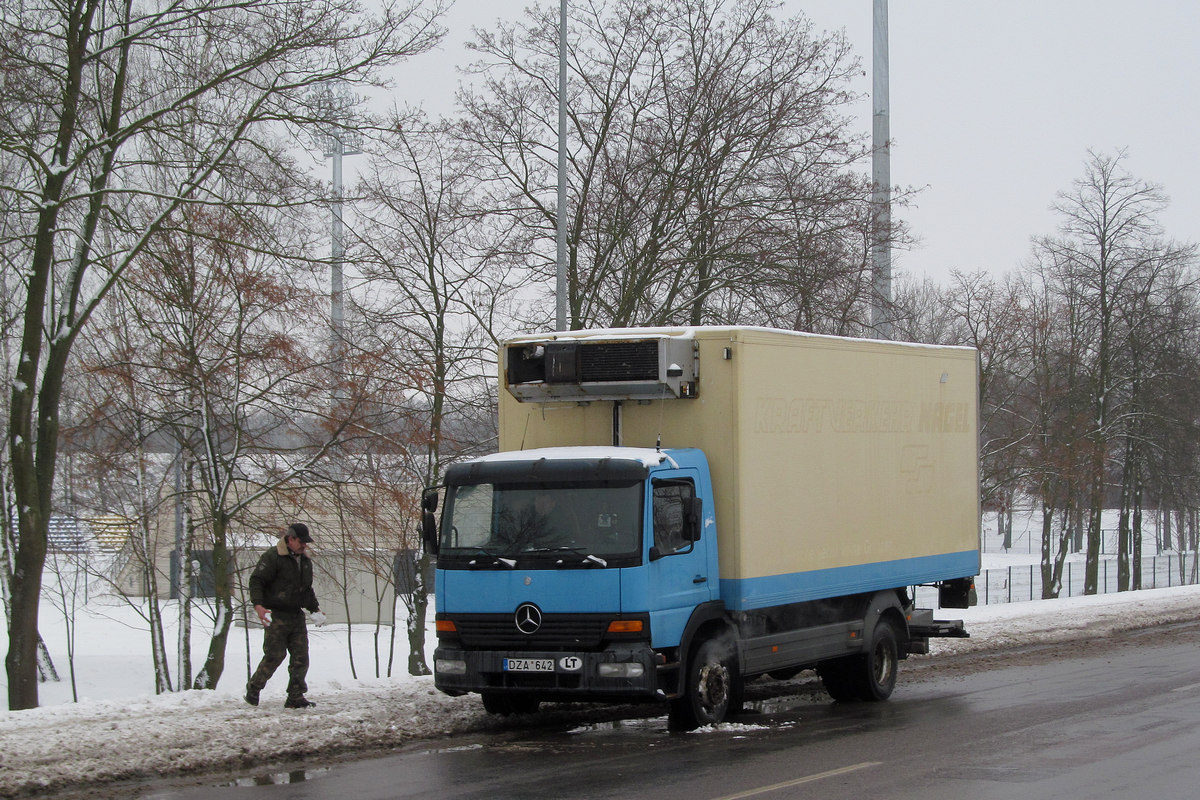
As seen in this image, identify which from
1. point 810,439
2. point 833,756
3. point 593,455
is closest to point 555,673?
point 593,455

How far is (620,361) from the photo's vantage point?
35.2 feet

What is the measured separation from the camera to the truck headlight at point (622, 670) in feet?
31.7

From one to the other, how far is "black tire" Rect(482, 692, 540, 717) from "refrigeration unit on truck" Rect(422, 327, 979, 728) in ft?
0.07

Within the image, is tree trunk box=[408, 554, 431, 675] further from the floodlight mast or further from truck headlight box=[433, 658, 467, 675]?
truck headlight box=[433, 658, 467, 675]

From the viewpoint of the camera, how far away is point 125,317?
18750mm

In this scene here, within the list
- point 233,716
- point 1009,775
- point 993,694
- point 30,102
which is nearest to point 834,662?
point 993,694

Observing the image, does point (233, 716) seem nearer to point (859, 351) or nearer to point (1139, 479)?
point (859, 351)

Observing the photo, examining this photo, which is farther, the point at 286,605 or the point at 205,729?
the point at 286,605

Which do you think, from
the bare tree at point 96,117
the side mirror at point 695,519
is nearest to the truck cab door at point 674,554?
the side mirror at point 695,519

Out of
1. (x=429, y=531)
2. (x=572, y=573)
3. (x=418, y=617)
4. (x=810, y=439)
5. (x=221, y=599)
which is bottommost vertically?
(x=418, y=617)

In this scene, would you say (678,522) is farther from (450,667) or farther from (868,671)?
(868,671)

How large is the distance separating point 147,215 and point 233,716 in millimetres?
9733

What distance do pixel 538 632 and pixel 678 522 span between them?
1.45 metres

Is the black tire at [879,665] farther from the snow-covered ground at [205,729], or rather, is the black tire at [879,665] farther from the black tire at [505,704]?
the snow-covered ground at [205,729]
